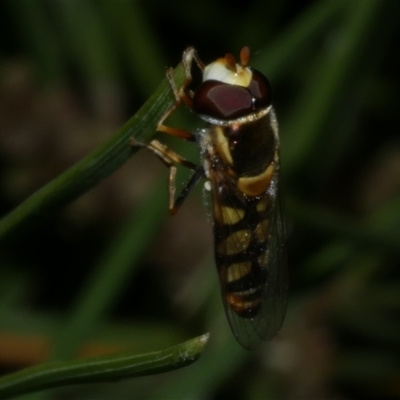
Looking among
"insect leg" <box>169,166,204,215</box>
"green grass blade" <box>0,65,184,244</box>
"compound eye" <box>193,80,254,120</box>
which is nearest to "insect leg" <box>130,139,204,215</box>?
"insect leg" <box>169,166,204,215</box>

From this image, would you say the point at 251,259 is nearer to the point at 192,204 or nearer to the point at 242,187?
the point at 242,187

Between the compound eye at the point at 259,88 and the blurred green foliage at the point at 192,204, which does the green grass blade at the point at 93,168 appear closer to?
the compound eye at the point at 259,88

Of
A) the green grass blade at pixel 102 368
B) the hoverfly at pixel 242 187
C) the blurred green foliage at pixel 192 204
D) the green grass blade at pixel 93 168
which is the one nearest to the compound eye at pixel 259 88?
the hoverfly at pixel 242 187

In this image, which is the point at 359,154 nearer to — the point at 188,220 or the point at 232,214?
the point at 188,220

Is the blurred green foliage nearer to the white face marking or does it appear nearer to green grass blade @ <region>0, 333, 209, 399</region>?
the white face marking

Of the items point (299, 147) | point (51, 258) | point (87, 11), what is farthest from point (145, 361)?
point (87, 11)

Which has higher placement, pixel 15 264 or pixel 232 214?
pixel 232 214
